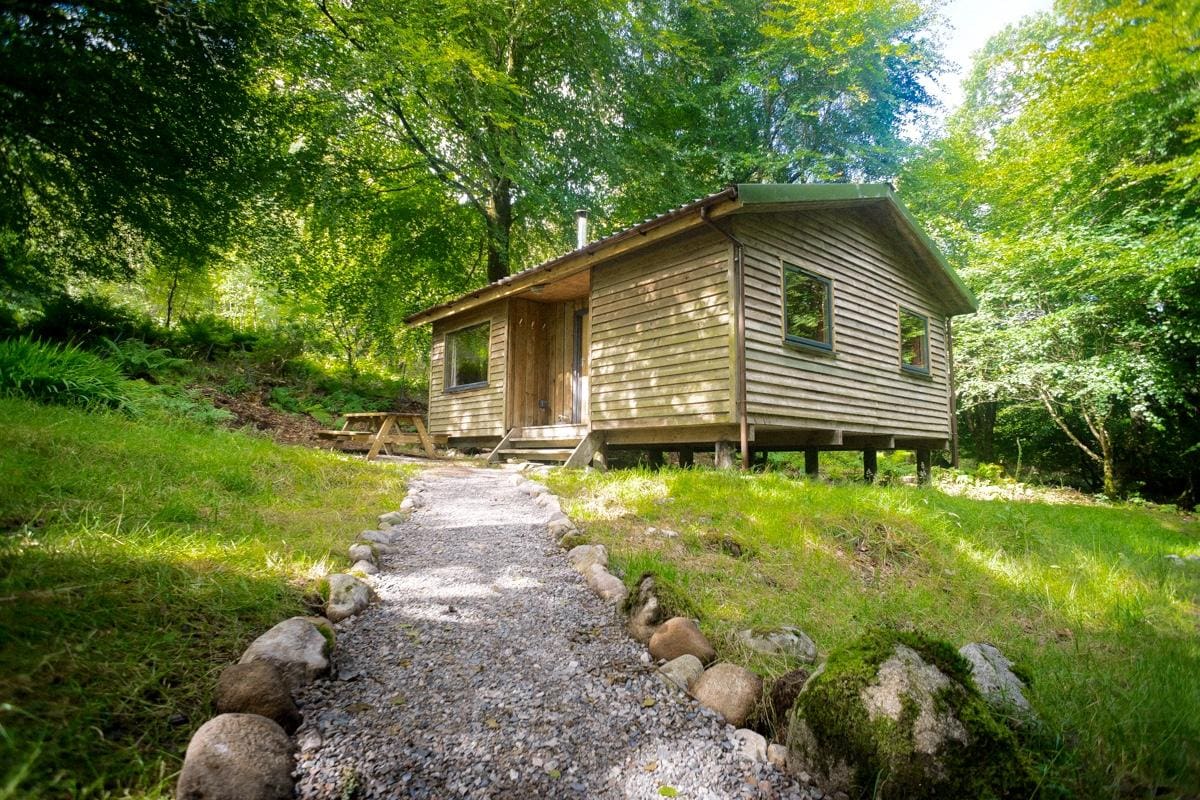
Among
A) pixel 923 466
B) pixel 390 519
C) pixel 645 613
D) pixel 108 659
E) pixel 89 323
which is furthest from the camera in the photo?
pixel 923 466

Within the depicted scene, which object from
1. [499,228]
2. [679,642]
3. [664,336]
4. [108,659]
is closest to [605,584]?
[679,642]

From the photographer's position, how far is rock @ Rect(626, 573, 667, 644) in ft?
8.18

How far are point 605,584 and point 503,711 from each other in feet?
4.08

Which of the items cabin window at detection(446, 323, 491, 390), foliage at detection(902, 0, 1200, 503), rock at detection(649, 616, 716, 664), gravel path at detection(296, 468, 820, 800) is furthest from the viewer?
cabin window at detection(446, 323, 491, 390)

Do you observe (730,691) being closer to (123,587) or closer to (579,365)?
(123,587)

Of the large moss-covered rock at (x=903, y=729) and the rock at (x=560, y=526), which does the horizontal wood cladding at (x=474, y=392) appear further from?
the large moss-covered rock at (x=903, y=729)

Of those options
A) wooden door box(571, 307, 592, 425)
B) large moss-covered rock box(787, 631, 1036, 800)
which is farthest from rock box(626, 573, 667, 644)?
wooden door box(571, 307, 592, 425)

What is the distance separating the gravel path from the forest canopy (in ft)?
6.45

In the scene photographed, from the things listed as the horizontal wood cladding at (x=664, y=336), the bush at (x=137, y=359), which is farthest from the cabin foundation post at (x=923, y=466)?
the bush at (x=137, y=359)

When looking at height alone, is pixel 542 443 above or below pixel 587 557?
above

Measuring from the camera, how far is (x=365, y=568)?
3104 millimetres

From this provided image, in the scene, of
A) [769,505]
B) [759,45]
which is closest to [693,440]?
[769,505]

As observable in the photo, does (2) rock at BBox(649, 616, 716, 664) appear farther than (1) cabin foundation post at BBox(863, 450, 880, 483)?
No

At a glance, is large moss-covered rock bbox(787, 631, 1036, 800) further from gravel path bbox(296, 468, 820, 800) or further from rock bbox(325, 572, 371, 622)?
rock bbox(325, 572, 371, 622)
